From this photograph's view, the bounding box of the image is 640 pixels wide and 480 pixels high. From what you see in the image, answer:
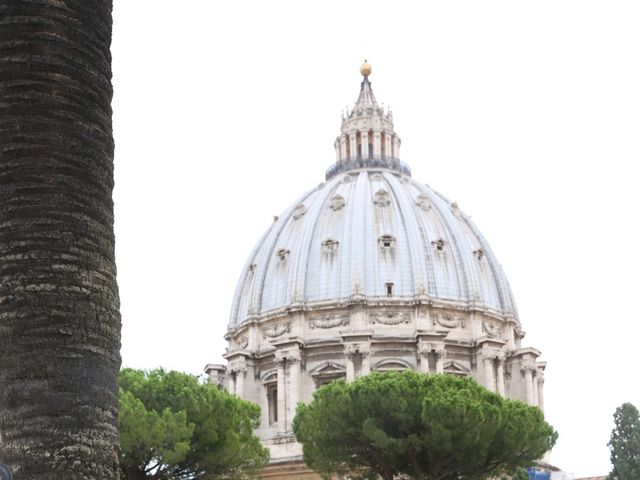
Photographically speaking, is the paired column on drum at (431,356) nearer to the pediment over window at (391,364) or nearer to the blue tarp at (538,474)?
the pediment over window at (391,364)

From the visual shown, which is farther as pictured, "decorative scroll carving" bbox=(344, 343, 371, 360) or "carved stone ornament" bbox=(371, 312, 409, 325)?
"carved stone ornament" bbox=(371, 312, 409, 325)

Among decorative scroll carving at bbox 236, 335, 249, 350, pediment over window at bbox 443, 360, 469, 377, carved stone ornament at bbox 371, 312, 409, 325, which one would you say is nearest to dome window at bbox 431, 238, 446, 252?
carved stone ornament at bbox 371, 312, 409, 325

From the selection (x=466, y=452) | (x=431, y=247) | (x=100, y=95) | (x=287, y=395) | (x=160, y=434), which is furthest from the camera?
(x=431, y=247)

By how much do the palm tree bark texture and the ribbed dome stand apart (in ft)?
205

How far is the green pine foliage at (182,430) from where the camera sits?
2983cm

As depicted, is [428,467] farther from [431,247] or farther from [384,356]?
[431,247]

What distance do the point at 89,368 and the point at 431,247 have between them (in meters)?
68.4

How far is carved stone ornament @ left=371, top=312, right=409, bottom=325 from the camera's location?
67.3 m

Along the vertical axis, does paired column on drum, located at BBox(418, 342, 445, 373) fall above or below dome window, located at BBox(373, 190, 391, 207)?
below

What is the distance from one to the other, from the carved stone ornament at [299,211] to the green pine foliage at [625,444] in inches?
1338

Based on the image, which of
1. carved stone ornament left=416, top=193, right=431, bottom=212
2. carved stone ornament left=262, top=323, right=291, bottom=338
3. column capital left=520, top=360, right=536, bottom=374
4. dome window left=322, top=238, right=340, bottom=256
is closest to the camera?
carved stone ornament left=262, top=323, right=291, bottom=338

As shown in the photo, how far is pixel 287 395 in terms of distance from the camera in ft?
212

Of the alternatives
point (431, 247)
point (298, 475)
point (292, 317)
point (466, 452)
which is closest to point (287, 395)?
point (292, 317)

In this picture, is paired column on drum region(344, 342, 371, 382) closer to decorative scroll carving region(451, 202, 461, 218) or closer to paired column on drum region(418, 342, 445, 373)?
paired column on drum region(418, 342, 445, 373)
